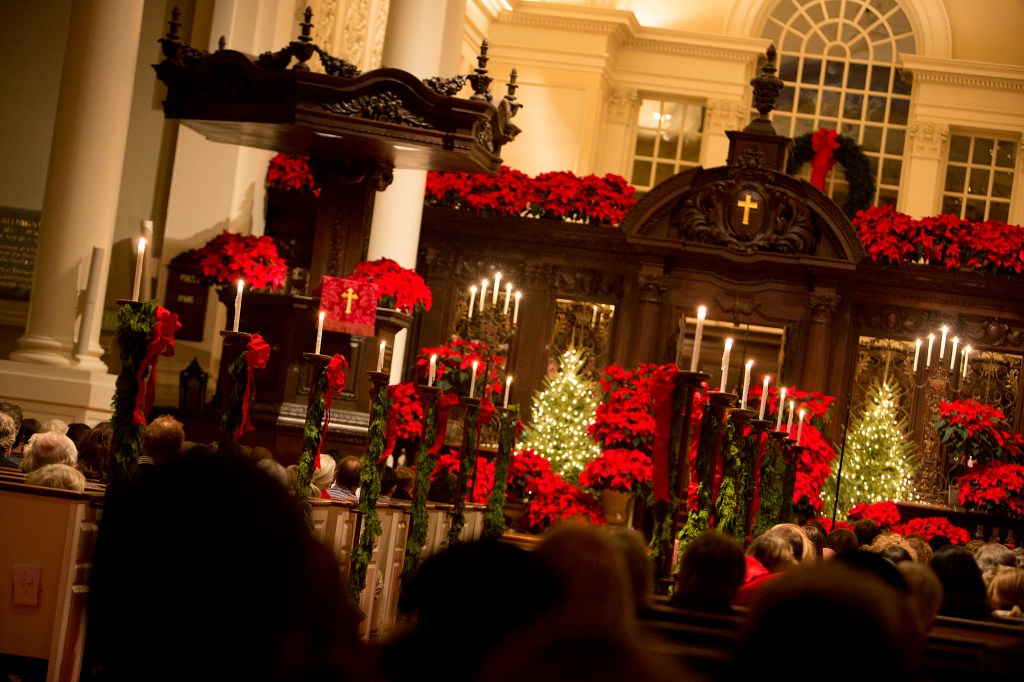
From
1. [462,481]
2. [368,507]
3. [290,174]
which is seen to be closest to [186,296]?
[290,174]

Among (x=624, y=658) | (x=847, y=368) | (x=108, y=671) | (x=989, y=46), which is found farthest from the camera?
(x=989, y=46)

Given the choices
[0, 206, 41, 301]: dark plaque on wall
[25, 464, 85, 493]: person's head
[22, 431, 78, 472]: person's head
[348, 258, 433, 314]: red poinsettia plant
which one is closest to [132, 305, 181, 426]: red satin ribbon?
[25, 464, 85, 493]: person's head

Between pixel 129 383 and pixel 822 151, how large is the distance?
1500cm

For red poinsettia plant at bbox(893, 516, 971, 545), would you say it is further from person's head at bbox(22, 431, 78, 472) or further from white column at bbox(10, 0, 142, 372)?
person's head at bbox(22, 431, 78, 472)

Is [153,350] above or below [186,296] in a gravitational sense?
below

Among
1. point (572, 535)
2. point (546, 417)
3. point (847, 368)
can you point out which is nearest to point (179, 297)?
point (546, 417)

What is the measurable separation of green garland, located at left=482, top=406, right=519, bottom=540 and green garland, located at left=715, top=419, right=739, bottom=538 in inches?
113

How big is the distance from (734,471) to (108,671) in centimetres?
614

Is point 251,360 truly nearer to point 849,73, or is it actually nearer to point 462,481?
point 462,481

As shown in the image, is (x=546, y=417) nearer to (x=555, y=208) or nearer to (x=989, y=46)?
(x=555, y=208)

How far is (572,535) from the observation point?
2.72 metres

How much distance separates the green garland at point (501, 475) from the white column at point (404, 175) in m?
3.23

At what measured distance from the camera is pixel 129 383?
20.1 feet

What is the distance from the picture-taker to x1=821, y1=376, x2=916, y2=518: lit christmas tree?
13.4m
